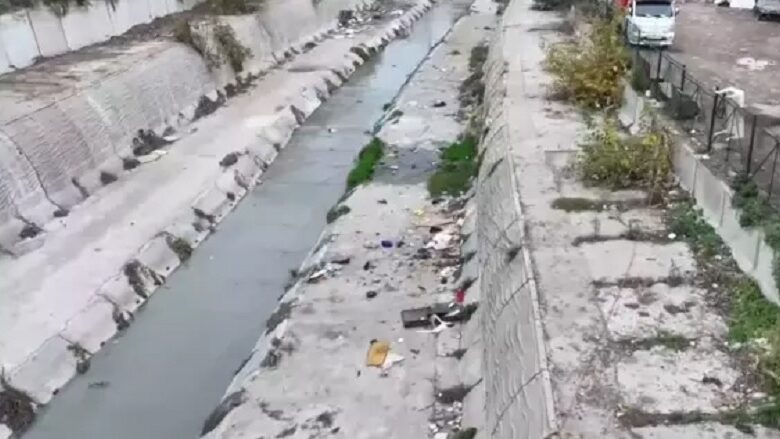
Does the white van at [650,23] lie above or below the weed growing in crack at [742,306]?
above

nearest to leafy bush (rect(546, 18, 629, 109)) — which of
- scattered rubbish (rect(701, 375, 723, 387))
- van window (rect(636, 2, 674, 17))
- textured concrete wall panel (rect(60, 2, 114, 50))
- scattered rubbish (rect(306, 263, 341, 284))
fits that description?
van window (rect(636, 2, 674, 17))

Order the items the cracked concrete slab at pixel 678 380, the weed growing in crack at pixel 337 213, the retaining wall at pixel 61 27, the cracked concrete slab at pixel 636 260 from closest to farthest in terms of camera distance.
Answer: the cracked concrete slab at pixel 678 380
the cracked concrete slab at pixel 636 260
the weed growing in crack at pixel 337 213
the retaining wall at pixel 61 27

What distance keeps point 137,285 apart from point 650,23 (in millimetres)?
11680

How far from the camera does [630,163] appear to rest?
10.5 metres

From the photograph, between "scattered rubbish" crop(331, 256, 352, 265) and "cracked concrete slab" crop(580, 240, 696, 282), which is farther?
"scattered rubbish" crop(331, 256, 352, 265)

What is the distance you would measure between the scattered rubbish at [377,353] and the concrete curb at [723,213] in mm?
3513

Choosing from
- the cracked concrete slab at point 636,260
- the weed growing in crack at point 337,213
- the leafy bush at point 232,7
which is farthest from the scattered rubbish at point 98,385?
the leafy bush at point 232,7

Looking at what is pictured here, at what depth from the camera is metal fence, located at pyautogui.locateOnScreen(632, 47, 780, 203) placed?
9102 mm

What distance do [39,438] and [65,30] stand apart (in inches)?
477

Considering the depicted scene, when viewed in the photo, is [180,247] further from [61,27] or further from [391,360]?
[61,27]

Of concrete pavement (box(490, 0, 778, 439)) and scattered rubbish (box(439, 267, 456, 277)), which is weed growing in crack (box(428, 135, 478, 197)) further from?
scattered rubbish (box(439, 267, 456, 277))

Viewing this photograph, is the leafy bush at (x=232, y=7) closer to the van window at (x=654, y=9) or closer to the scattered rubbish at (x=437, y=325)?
the van window at (x=654, y=9)

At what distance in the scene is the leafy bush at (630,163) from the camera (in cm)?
1035

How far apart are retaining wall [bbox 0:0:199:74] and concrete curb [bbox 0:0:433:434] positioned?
4690mm
